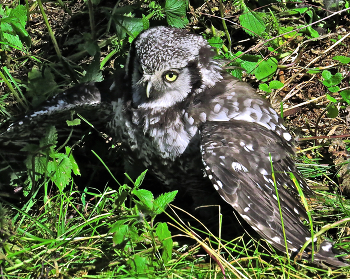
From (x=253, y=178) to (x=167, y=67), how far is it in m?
0.87

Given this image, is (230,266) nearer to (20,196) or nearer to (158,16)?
(20,196)

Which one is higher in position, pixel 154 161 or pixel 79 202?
pixel 154 161

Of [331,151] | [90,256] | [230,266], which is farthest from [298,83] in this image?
[90,256]

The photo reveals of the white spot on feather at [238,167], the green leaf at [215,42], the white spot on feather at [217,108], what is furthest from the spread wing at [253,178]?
the green leaf at [215,42]

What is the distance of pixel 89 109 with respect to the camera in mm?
2967

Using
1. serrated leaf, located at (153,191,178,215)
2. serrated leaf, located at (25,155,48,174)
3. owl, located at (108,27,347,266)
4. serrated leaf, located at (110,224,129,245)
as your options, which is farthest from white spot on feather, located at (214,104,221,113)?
serrated leaf, located at (25,155,48,174)

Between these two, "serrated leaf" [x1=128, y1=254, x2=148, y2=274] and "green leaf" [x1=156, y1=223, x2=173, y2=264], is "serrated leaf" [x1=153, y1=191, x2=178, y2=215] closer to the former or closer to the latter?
"green leaf" [x1=156, y1=223, x2=173, y2=264]

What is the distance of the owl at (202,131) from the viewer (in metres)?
2.30

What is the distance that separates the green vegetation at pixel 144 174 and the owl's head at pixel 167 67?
56 cm

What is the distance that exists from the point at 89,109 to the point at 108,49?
117 centimetres

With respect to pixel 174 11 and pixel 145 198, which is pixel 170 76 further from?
pixel 174 11

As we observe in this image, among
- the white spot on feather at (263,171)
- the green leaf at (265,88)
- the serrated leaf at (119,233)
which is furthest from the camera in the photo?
the green leaf at (265,88)

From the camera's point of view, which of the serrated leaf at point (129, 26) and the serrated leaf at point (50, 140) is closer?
the serrated leaf at point (50, 140)

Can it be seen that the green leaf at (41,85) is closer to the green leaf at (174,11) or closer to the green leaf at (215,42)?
the green leaf at (174,11)
